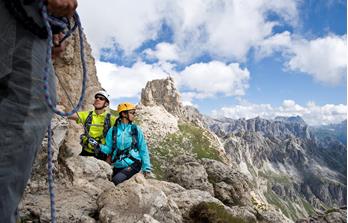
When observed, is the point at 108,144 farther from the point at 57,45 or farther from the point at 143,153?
the point at 57,45

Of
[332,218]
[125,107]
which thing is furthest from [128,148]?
[332,218]

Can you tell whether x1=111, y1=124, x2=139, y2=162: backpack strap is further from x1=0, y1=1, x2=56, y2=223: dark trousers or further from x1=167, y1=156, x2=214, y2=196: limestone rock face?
x1=0, y1=1, x2=56, y2=223: dark trousers

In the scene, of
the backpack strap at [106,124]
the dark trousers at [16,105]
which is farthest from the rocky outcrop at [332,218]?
the dark trousers at [16,105]

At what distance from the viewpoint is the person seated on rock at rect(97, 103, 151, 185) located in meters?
12.4

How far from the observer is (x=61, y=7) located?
3.55 m

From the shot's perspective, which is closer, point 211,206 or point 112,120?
point 211,206

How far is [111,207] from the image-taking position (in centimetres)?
962

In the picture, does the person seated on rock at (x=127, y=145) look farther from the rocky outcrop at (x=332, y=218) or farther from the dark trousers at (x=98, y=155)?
the rocky outcrop at (x=332, y=218)

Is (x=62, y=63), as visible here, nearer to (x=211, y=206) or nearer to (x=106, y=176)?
(x=106, y=176)

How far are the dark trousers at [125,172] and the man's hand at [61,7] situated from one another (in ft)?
30.7

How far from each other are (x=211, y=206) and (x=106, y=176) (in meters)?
4.24

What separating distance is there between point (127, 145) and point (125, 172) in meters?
1.15

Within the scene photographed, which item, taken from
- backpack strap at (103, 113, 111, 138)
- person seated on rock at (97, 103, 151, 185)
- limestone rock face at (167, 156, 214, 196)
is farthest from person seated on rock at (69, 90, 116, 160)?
limestone rock face at (167, 156, 214, 196)

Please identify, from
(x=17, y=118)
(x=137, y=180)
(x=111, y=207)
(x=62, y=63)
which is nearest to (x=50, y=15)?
(x=17, y=118)
